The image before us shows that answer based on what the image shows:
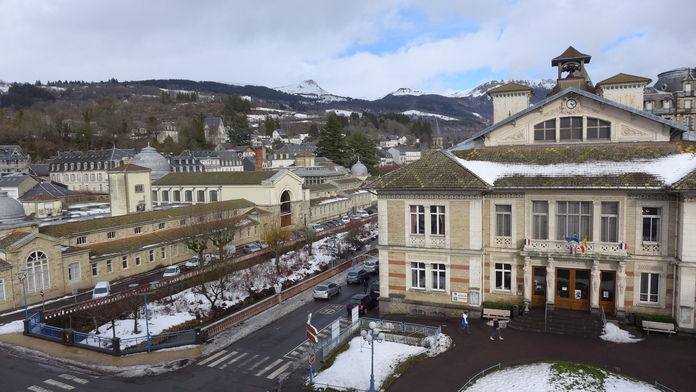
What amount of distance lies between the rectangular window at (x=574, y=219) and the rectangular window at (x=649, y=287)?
373 cm

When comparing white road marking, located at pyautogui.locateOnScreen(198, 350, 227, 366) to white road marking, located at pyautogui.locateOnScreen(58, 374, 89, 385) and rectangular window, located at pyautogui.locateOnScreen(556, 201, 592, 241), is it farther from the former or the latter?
rectangular window, located at pyautogui.locateOnScreen(556, 201, 592, 241)

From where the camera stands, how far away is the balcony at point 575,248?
2661cm

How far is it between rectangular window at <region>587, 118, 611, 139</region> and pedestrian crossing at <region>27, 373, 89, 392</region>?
3365 centimetres

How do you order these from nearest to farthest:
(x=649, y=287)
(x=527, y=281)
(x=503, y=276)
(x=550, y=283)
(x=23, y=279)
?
(x=649, y=287) < (x=550, y=283) < (x=527, y=281) < (x=503, y=276) < (x=23, y=279)

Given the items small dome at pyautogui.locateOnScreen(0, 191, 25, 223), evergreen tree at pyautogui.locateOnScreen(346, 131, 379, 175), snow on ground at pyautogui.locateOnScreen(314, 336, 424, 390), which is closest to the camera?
snow on ground at pyautogui.locateOnScreen(314, 336, 424, 390)

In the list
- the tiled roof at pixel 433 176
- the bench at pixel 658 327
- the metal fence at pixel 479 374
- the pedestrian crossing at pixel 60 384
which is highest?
the tiled roof at pixel 433 176

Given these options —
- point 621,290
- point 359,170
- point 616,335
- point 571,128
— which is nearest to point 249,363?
point 616,335

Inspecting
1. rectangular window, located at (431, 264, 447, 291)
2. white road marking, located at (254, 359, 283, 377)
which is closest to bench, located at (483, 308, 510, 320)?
rectangular window, located at (431, 264, 447, 291)

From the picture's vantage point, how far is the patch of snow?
25859 millimetres

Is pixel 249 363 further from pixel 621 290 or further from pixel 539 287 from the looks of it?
pixel 621 290

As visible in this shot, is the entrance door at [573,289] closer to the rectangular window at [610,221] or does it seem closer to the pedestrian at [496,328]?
the rectangular window at [610,221]

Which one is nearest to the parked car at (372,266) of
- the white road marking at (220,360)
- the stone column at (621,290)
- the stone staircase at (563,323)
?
the stone staircase at (563,323)

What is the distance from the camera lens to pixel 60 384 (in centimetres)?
2361

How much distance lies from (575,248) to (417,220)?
971cm
